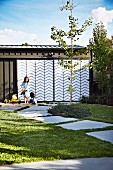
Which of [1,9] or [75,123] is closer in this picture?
[1,9]

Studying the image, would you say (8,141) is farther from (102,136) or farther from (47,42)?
(47,42)

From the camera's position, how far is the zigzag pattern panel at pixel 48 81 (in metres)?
11.5

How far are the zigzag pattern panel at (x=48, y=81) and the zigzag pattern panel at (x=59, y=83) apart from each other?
0.55ft

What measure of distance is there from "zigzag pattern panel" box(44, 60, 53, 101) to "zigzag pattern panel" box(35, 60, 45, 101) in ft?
0.32

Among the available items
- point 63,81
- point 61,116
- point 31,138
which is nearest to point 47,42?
point 63,81

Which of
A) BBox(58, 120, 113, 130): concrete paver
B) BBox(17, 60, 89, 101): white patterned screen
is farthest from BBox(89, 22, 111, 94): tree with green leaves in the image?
BBox(58, 120, 113, 130): concrete paver

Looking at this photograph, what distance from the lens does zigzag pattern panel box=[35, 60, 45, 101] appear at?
11531 millimetres

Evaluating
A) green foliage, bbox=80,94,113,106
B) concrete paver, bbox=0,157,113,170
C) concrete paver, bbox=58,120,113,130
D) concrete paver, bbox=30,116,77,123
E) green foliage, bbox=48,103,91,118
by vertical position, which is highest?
green foliage, bbox=80,94,113,106

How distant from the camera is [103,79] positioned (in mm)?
10219

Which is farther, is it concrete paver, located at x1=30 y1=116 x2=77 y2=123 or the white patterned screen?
the white patterned screen

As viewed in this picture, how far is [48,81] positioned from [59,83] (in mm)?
375

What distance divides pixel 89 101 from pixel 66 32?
2.64 metres

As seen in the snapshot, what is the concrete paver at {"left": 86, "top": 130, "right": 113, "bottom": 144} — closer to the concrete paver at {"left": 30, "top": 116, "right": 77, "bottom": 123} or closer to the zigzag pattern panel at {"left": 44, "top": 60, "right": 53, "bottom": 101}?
the concrete paver at {"left": 30, "top": 116, "right": 77, "bottom": 123}

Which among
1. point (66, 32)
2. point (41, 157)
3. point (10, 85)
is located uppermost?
point (66, 32)
